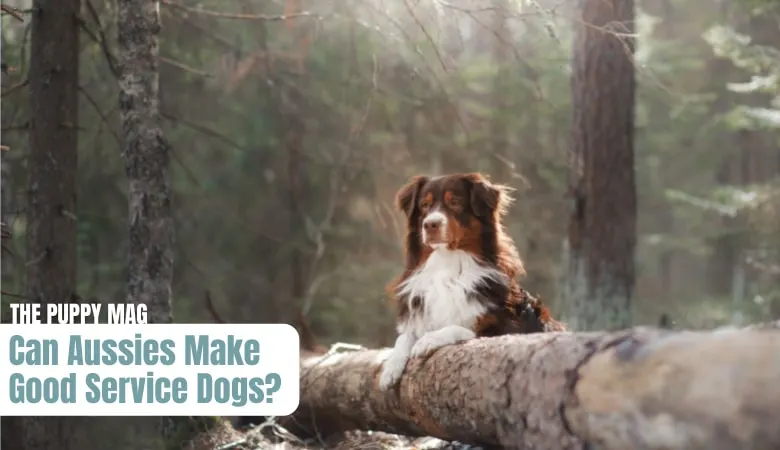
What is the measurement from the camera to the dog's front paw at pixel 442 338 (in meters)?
5.14

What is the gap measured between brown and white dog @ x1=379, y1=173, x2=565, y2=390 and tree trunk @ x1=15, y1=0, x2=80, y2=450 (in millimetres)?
3328

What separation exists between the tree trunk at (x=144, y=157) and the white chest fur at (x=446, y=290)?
175 centimetres

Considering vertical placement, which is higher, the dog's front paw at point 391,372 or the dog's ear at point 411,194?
the dog's ear at point 411,194

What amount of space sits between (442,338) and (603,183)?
12.1 feet

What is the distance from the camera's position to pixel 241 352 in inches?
211

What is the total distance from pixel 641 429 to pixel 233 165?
545 inches

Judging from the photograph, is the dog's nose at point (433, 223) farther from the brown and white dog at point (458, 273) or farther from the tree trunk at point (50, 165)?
the tree trunk at point (50, 165)

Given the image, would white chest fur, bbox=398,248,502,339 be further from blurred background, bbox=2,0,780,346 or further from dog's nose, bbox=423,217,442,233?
blurred background, bbox=2,0,780,346

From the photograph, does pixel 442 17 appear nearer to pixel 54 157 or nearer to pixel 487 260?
pixel 487 260

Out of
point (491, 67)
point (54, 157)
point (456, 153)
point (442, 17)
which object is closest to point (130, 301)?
point (54, 157)

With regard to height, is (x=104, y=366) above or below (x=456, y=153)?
below
